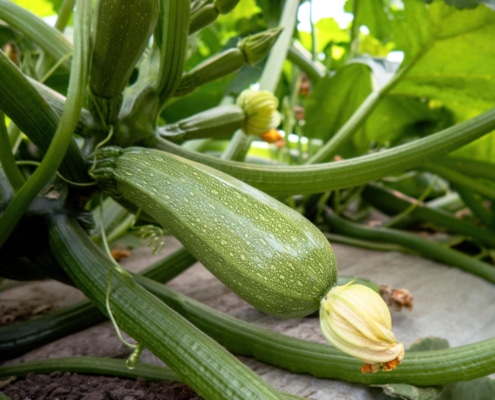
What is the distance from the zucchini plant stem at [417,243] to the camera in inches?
62.7

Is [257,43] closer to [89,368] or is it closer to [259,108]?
[259,108]

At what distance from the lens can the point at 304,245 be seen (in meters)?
0.71

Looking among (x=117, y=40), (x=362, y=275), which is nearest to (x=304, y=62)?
(x=362, y=275)

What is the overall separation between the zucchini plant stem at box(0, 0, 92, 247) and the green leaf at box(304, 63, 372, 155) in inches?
38.0

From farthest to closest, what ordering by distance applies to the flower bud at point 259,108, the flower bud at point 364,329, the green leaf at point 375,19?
the green leaf at point 375,19 → the flower bud at point 259,108 → the flower bud at point 364,329

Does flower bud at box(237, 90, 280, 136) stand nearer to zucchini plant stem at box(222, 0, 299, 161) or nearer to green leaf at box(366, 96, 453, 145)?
zucchini plant stem at box(222, 0, 299, 161)

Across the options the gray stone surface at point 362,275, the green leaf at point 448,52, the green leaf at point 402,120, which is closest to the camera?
the gray stone surface at point 362,275

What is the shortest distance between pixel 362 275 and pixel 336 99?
0.56m

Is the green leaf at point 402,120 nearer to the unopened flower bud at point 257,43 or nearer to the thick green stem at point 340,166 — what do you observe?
the thick green stem at point 340,166

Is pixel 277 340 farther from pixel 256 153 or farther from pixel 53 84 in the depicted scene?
pixel 256 153

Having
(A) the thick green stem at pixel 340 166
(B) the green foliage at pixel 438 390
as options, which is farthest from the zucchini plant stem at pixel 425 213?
(B) the green foliage at pixel 438 390

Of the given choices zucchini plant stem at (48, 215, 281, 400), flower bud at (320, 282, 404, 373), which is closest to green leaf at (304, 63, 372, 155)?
zucchini plant stem at (48, 215, 281, 400)

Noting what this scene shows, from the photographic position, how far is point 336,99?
1.75 meters

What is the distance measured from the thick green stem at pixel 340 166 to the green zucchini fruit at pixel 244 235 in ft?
0.57
